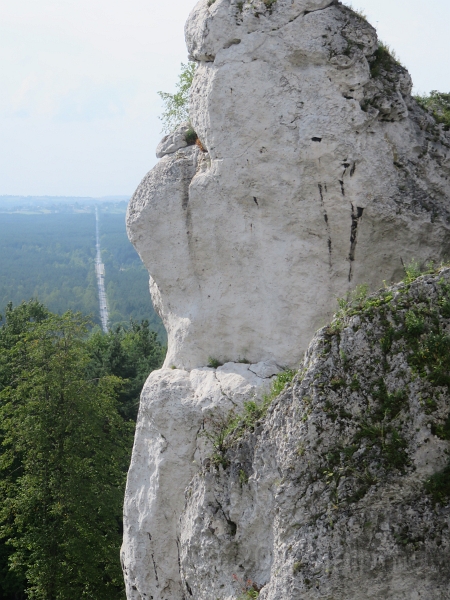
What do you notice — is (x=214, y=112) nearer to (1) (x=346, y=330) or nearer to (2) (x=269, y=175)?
(2) (x=269, y=175)

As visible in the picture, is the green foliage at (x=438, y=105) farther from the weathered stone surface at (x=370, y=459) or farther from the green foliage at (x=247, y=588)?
the green foliage at (x=247, y=588)

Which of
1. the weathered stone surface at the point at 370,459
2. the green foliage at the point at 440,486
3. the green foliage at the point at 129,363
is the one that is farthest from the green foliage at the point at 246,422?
the green foliage at the point at 129,363

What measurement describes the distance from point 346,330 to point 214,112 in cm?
503

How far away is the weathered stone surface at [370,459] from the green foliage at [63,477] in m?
11.1

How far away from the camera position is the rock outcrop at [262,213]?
10.5 m

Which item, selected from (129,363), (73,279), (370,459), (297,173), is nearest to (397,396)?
(370,459)

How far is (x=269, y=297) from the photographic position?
440 inches

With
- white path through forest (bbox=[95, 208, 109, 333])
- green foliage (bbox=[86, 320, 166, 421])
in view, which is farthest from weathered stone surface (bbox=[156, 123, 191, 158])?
white path through forest (bbox=[95, 208, 109, 333])

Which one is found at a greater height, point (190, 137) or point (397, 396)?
A: point (190, 137)

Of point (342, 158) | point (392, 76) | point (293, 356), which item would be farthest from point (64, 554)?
point (392, 76)

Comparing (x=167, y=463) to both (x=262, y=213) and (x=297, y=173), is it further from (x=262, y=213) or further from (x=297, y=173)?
(x=297, y=173)

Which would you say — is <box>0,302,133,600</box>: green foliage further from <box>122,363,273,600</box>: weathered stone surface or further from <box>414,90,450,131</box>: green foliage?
<box>414,90,450,131</box>: green foliage

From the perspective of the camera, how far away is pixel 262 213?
11055 millimetres

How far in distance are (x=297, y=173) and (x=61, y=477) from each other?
11683 mm
